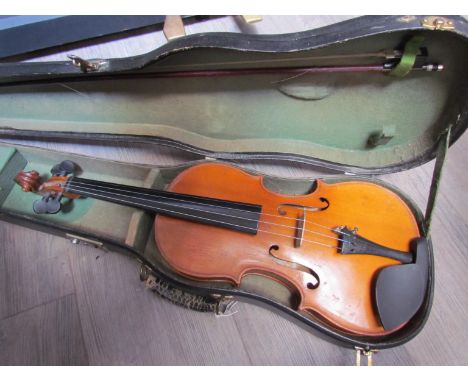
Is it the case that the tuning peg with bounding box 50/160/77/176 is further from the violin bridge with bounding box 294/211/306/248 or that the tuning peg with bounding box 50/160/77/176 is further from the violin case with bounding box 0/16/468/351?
the violin bridge with bounding box 294/211/306/248

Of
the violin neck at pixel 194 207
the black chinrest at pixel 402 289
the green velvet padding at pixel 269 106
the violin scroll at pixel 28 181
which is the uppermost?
the green velvet padding at pixel 269 106

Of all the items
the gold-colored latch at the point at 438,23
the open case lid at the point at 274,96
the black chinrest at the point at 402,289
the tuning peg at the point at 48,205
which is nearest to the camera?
the gold-colored latch at the point at 438,23

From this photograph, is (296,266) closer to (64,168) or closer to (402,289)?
(402,289)

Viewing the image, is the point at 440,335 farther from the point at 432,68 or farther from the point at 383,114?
the point at 432,68

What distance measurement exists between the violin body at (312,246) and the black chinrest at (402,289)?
2 centimetres

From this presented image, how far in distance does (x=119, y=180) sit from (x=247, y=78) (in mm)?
659

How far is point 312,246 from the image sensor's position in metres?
0.95

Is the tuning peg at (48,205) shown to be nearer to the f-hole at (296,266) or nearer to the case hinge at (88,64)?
the case hinge at (88,64)

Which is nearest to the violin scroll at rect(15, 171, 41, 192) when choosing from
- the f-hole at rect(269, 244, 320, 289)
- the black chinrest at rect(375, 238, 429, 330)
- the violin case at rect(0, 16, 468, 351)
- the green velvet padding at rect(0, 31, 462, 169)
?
the violin case at rect(0, 16, 468, 351)

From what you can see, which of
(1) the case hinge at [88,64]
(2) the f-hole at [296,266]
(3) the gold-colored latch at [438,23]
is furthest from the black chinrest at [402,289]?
(1) the case hinge at [88,64]

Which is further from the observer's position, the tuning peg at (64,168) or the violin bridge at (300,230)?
the tuning peg at (64,168)

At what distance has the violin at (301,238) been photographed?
0.88 m

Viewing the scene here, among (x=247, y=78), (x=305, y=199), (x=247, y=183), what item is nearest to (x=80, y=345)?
(x=247, y=183)
